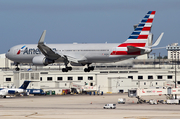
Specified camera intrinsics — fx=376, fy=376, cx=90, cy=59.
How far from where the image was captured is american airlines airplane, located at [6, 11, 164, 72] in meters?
62.7

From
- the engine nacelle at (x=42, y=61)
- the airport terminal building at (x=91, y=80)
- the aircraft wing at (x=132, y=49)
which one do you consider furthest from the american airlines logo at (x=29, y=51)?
the airport terminal building at (x=91, y=80)

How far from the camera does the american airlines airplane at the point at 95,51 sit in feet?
206

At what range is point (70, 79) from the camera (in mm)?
117438

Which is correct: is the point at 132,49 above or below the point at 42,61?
above

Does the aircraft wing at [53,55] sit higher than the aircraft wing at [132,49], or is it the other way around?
the aircraft wing at [132,49]

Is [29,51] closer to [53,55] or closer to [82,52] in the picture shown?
[53,55]

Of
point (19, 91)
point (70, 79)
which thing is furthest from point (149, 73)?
point (19, 91)

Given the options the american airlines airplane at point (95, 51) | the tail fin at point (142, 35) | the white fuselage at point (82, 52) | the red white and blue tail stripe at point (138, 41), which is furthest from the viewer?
the tail fin at point (142, 35)

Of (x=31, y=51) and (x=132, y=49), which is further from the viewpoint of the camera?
(x=31, y=51)

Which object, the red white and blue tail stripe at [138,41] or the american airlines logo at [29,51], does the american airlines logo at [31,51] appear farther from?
the red white and blue tail stripe at [138,41]

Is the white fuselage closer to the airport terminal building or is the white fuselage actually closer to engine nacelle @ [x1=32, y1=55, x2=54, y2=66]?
engine nacelle @ [x1=32, y1=55, x2=54, y2=66]

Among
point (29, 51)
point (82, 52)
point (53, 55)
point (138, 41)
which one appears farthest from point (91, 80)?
point (138, 41)

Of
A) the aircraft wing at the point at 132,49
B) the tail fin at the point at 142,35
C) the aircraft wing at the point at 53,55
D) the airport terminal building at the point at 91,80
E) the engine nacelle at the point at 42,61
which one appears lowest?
the airport terminal building at the point at 91,80

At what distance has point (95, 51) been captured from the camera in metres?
63.7
